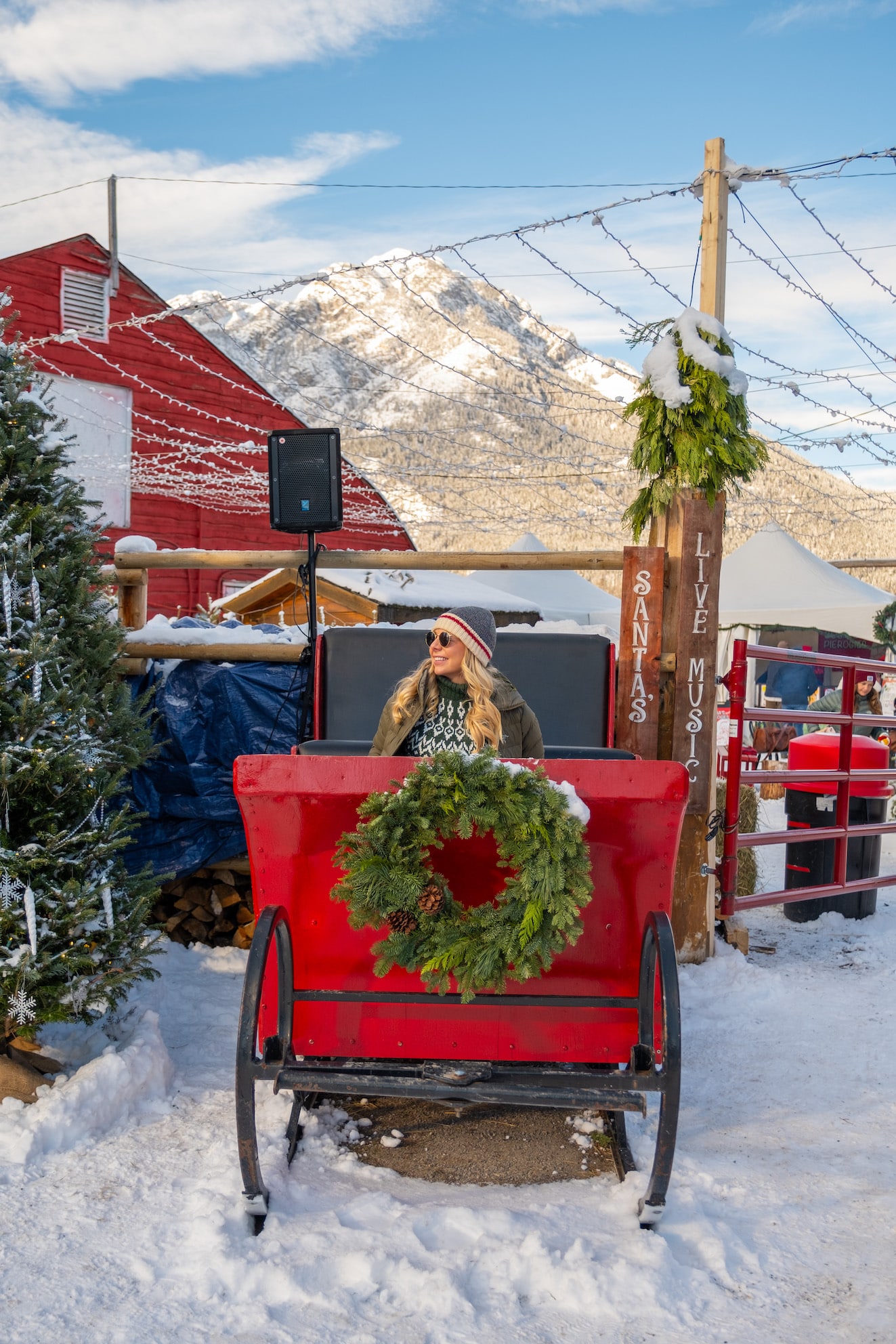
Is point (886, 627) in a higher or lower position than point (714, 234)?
lower

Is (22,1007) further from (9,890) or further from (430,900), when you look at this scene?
(430,900)

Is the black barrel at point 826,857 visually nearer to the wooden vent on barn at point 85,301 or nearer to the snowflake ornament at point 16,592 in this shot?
the snowflake ornament at point 16,592

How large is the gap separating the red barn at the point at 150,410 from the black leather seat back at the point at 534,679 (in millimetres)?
11499

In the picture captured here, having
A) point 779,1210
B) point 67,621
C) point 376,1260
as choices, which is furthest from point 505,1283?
point 67,621

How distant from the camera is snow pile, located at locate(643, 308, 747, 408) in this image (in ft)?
15.9

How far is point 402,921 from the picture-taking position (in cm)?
264

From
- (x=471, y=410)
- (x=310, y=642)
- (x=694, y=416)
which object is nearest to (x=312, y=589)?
(x=310, y=642)

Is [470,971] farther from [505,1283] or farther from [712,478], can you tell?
[712,478]

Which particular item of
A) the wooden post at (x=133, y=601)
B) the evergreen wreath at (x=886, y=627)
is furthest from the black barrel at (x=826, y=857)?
the evergreen wreath at (x=886, y=627)

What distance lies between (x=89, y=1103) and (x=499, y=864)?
1631 millimetres

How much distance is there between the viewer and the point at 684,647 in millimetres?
4973

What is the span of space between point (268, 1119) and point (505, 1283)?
1.11 meters

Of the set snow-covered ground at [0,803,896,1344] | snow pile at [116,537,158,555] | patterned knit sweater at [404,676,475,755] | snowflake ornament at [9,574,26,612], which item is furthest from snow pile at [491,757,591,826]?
snow pile at [116,537,158,555]

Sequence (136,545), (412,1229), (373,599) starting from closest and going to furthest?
(412,1229)
(136,545)
(373,599)
